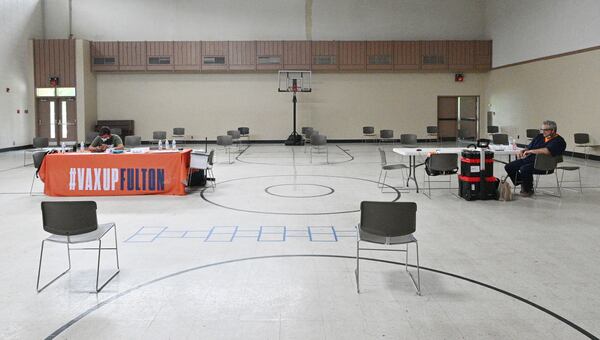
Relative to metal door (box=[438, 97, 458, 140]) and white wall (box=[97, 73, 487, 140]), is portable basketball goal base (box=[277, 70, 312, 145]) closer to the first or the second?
white wall (box=[97, 73, 487, 140])

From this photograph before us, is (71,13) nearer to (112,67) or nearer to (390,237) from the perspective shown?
(112,67)

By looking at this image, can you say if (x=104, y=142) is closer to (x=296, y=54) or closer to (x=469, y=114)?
(x=296, y=54)

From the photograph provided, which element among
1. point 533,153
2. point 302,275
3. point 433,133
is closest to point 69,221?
point 302,275

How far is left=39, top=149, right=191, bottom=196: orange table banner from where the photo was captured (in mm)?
9250

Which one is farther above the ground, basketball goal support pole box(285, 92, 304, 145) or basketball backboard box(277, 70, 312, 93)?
basketball backboard box(277, 70, 312, 93)

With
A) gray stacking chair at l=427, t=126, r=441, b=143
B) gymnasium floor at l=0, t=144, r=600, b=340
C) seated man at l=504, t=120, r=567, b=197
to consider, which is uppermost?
gray stacking chair at l=427, t=126, r=441, b=143

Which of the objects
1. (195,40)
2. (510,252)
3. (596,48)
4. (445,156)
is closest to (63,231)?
(510,252)

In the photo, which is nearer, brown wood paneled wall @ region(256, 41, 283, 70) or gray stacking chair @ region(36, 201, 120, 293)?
gray stacking chair @ region(36, 201, 120, 293)

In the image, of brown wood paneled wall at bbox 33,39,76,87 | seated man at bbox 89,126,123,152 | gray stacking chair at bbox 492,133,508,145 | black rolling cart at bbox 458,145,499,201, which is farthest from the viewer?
brown wood paneled wall at bbox 33,39,76,87

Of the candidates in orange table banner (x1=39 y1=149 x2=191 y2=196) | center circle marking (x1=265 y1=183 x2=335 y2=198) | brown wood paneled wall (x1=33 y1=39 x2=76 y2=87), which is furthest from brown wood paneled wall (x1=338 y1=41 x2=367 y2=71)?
orange table banner (x1=39 y1=149 x2=191 y2=196)

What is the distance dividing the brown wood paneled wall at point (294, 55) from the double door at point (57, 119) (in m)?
1.94

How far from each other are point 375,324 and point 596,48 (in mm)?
13529

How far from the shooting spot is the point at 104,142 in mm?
10414

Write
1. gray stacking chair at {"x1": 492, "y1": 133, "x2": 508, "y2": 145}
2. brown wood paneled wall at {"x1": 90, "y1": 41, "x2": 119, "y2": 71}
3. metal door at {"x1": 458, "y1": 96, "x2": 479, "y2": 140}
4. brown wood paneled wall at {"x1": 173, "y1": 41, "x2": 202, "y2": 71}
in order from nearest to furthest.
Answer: gray stacking chair at {"x1": 492, "y1": 133, "x2": 508, "y2": 145}
brown wood paneled wall at {"x1": 90, "y1": 41, "x2": 119, "y2": 71}
brown wood paneled wall at {"x1": 173, "y1": 41, "x2": 202, "y2": 71}
metal door at {"x1": 458, "y1": 96, "x2": 479, "y2": 140}
